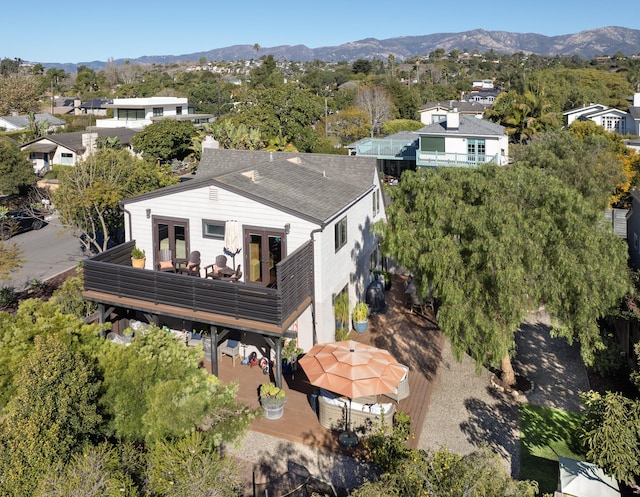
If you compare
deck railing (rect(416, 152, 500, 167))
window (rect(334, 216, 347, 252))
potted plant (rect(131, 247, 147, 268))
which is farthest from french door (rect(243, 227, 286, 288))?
deck railing (rect(416, 152, 500, 167))

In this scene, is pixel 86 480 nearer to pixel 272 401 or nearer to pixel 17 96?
pixel 272 401

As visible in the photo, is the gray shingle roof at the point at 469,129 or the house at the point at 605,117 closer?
the gray shingle roof at the point at 469,129

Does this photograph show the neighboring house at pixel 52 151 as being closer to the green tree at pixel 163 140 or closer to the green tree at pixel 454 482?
the green tree at pixel 163 140

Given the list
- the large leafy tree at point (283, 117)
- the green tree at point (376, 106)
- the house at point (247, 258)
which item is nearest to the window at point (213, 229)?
the house at point (247, 258)

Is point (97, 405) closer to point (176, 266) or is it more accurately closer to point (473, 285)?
point (176, 266)

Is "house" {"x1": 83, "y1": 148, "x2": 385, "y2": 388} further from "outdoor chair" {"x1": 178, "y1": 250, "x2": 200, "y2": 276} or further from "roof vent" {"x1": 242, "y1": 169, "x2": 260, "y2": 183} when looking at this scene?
"outdoor chair" {"x1": 178, "y1": 250, "x2": 200, "y2": 276}

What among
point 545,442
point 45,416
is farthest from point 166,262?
point 545,442

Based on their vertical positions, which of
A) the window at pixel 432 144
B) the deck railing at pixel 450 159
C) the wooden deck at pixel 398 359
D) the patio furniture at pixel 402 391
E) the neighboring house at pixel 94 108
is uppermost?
the neighboring house at pixel 94 108
